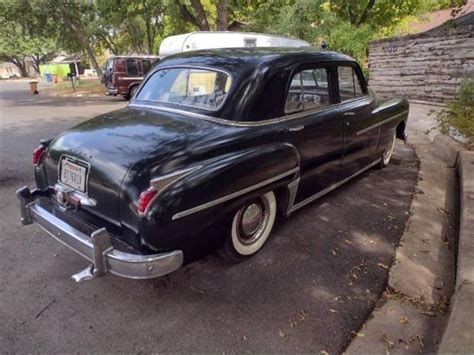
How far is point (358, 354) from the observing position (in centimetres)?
215

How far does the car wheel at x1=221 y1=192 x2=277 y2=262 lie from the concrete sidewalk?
1.10m

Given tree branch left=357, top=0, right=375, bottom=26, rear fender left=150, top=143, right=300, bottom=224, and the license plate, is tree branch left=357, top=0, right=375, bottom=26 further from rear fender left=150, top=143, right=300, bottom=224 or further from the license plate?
the license plate

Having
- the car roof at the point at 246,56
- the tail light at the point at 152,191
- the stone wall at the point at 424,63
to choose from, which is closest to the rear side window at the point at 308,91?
the car roof at the point at 246,56

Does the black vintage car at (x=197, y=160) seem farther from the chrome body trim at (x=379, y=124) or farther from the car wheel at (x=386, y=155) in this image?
the car wheel at (x=386, y=155)

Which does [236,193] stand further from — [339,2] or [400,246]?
[339,2]

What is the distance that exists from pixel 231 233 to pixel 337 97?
204cm

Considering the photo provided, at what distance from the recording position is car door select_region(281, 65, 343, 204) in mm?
3285

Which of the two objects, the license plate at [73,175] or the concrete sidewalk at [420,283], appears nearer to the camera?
the concrete sidewalk at [420,283]

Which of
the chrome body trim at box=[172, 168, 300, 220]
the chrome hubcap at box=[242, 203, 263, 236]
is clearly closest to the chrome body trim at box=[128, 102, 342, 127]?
the chrome body trim at box=[172, 168, 300, 220]

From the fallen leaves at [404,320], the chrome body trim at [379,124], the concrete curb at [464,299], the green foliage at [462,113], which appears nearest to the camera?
the concrete curb at [464,299]

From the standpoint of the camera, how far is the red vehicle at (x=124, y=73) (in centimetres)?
1569

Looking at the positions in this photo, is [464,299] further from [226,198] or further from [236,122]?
[236,122]

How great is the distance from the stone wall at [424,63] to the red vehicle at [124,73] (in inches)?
388

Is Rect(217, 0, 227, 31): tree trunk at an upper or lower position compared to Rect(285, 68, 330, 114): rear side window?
upper
